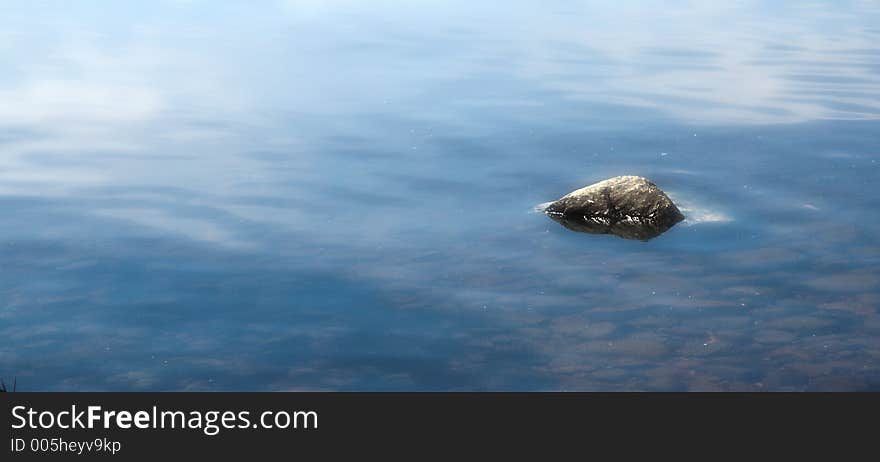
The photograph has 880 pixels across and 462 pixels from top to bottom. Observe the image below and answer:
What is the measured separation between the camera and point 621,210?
25.4 meters

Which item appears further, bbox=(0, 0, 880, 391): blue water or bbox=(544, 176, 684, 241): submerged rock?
bbox=(544, 176, 684, 241): submerged rock

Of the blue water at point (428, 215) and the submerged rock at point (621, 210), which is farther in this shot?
the submerged rock at point (621, 210)

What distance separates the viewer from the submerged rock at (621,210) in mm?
25109

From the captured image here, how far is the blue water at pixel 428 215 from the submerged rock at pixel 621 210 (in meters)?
0.48

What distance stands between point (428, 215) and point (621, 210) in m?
4.25

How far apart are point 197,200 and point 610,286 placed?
1046 cm

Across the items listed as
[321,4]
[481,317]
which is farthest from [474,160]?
[321,4]

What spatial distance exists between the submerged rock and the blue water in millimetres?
476

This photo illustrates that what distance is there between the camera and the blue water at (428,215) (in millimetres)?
19188

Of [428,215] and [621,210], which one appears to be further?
[428,215]

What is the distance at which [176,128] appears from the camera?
34625 mm

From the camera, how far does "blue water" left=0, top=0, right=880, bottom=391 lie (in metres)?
19.2

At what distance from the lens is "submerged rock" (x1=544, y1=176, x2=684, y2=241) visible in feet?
82.4

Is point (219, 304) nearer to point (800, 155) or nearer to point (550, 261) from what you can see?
point (550, 261)
